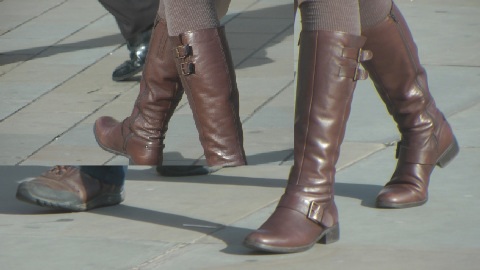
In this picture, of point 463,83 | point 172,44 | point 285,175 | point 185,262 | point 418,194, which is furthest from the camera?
point 463,83

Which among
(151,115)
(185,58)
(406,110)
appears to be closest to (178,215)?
(151,115)

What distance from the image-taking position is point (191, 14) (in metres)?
4.08

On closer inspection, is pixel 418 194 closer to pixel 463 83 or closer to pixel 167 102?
pixel 167 102

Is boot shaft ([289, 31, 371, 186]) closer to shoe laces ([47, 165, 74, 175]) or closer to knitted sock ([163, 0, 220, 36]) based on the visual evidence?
knitted sock ([163, 0, 220, 36])

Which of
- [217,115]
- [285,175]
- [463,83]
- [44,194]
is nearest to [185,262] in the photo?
[217,115]

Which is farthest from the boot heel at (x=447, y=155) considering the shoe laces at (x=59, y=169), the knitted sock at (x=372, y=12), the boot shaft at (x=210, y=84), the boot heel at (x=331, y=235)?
the shoe laces at (x=59, y=169)

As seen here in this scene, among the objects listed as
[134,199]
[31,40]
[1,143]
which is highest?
[31,40]

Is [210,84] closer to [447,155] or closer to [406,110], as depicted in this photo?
[406,110]

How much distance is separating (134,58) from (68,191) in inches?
20.9

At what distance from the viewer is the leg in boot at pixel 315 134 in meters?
3.92

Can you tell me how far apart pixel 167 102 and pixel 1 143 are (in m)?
0.67

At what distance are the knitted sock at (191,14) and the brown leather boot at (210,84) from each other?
0.8 inches

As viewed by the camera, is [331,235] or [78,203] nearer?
[331,235]

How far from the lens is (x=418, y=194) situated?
14.7 feet
